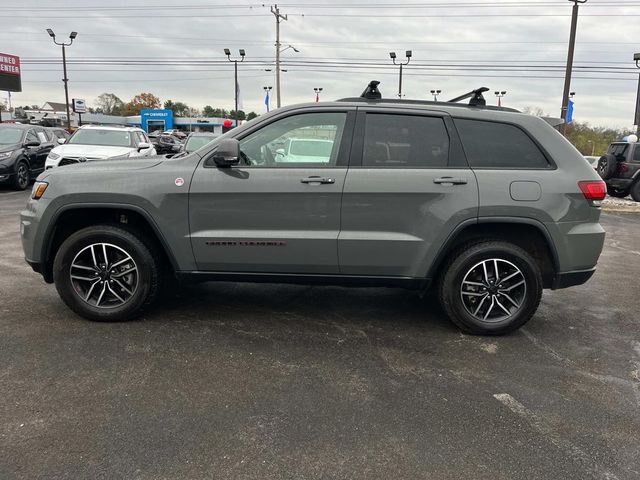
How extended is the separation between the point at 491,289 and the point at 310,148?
189 cm

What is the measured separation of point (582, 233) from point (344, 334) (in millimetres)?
2076

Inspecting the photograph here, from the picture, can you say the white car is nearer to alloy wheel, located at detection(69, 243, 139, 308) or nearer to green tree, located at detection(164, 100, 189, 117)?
alloy wheel, located at detection(69, 243, 139, 308)

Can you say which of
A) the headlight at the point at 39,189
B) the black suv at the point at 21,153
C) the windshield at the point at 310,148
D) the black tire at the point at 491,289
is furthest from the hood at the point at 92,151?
the black tire at the point at 491,289

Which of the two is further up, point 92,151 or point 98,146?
point 98,146

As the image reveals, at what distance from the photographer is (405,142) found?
13.1 ft

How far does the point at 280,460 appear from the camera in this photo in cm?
249

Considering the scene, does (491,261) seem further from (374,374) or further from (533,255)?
(374,374)

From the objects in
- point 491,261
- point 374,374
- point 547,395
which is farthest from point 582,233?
point 374,374

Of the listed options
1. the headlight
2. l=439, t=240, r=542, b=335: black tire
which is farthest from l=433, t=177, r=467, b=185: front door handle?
the headlight

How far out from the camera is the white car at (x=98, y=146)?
11070 mm

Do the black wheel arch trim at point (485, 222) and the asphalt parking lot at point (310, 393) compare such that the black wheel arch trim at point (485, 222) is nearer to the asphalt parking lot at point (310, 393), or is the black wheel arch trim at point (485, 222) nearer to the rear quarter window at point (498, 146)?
the rear quarter window at point (498, 146)

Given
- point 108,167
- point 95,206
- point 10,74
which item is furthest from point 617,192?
point 10,74

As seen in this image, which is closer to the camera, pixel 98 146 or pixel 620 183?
pixel 98 146

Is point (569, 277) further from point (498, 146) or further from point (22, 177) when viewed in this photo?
point (22, 177)
